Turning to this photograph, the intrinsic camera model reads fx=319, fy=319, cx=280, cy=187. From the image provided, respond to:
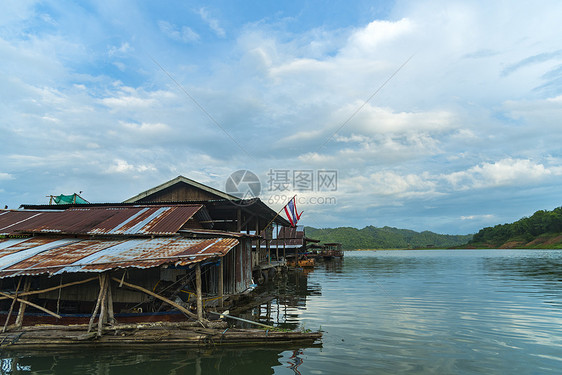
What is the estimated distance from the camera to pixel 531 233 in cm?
10781

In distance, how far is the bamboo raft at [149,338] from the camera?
9.58m

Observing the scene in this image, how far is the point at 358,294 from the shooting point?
68.2ft

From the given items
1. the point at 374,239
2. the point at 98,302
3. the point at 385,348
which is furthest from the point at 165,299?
the point at 374,239

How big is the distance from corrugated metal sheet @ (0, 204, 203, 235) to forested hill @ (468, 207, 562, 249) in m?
115

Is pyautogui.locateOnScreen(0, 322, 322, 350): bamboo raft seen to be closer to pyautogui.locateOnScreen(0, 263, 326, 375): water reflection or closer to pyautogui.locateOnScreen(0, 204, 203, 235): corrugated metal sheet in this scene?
pyautogui.locateOnScreen(0, 263, 326, 375): water reflection

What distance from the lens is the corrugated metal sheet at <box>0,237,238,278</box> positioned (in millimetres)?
9680

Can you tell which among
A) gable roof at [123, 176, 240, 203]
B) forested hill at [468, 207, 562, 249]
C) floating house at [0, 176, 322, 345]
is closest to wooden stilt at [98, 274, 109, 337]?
floating house at [0, 176, 322, 345]

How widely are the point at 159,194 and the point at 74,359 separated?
1319 centimetres

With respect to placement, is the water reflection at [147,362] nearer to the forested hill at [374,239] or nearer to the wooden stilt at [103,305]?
the wooden stilt at [103,305]

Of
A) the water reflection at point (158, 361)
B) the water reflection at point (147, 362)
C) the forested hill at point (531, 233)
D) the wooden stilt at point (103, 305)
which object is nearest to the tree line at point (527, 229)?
the forested hill at point (531, 233)

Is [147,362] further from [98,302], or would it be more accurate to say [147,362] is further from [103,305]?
[98,302]

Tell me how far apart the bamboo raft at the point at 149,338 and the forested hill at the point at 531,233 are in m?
115

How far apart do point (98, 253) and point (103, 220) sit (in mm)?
4335

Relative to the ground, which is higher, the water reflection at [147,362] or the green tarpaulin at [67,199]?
the green tarpaulin at [67,199]
